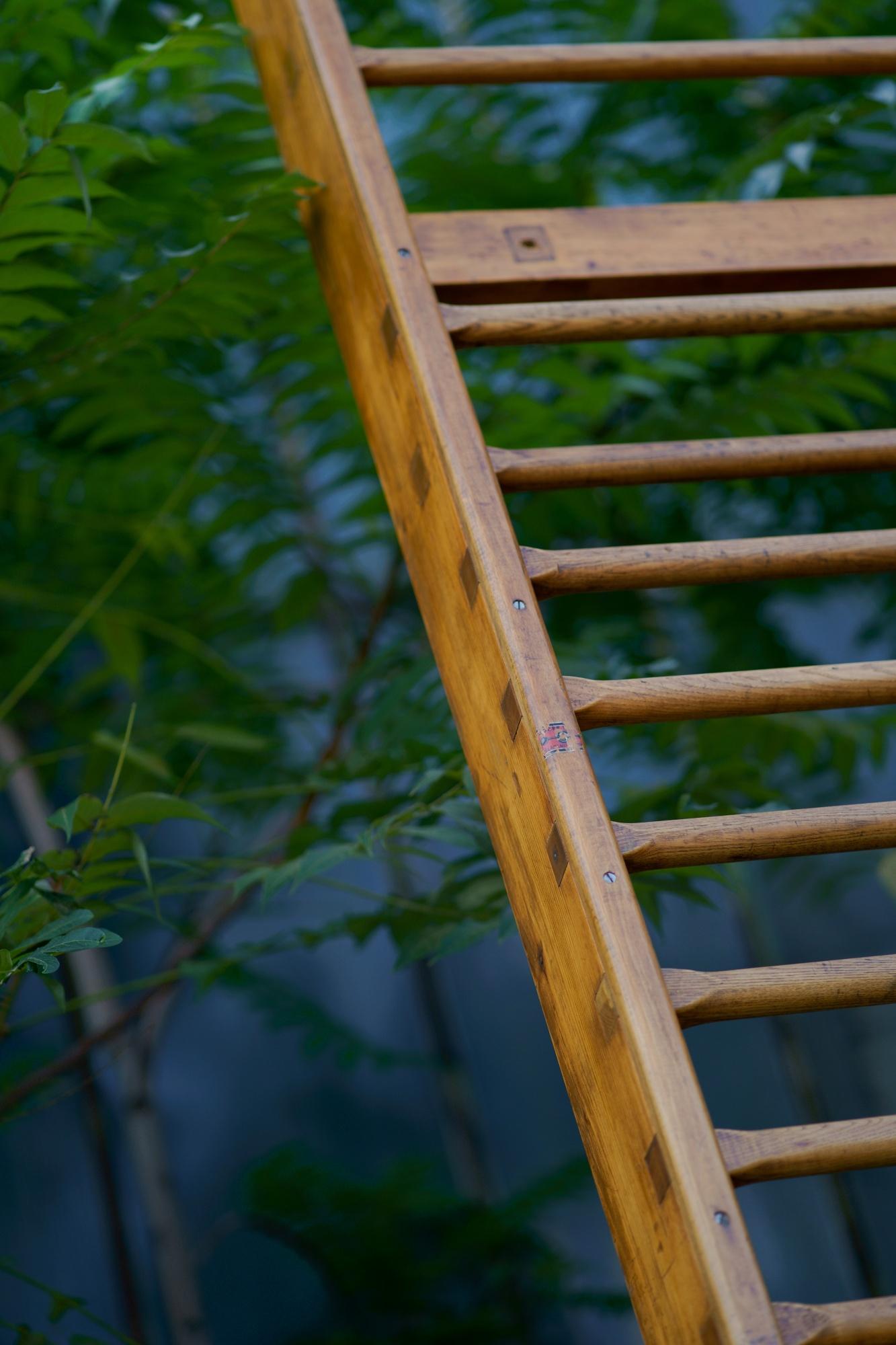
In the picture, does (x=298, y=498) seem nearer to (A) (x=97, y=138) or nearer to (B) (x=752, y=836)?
(A) (x=97, y=138)

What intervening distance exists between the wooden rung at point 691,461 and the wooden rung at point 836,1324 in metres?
0.51

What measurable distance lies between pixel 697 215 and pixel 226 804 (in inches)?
52.9

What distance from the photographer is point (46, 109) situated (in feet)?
2.50

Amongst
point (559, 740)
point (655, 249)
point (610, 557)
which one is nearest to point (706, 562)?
point (610, 557)

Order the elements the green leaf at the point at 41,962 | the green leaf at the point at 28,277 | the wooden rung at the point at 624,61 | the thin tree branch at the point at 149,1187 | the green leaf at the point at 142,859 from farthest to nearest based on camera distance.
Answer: the thin tree branch at the point at 149,1187, the wooden rung at the point at 624,61, the green leaf at the point at 28,277, the green leaf at the point at 142,859, the green leaf at the point at 41,962

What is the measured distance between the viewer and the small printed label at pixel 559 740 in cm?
67

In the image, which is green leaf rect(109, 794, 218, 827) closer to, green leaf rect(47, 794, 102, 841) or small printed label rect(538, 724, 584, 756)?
green leaf rect(47, 794, 102, 841)

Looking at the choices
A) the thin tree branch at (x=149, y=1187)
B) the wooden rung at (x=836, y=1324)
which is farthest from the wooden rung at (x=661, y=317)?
the thin tree branch at (x=149, y=1187)

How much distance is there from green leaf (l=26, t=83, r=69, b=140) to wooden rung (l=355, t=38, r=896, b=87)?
12.6 inches

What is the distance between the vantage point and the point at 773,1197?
7.33 feet

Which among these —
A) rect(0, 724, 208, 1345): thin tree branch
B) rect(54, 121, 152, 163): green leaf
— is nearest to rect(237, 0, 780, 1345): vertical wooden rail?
rect(54, 121, 152, 163): green leaf

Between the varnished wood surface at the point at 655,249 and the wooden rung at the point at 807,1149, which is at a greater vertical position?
the varnished wood surface at the point at 655,249

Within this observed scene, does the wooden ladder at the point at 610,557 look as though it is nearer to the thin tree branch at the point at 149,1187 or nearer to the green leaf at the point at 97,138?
the green leaf at the point at 97,138

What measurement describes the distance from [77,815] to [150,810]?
1.8 inches
